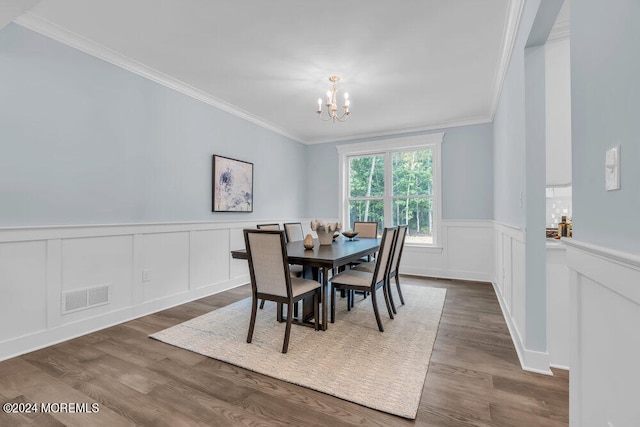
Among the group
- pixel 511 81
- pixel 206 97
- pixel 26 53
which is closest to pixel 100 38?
pixel 26 53

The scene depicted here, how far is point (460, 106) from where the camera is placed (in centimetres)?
414

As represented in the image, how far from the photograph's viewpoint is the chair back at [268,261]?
2219 mm

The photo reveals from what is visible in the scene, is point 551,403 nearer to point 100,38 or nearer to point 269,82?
point 269,82

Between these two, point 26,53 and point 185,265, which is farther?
point 185,265

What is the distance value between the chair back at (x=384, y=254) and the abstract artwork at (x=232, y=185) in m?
2.39

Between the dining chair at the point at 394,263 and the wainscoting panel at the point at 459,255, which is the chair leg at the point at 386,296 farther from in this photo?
the wainscoting panel at the point at 459,255

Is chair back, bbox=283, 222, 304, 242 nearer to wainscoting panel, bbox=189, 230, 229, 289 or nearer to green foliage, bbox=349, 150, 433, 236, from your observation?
wainscoting panel, bbox=189, 230, 229, 289

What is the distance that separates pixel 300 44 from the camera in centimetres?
261

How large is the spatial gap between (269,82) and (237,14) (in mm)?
1142

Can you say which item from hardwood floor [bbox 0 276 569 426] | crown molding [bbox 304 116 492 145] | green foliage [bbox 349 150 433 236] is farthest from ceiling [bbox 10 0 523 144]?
hardwood floor [bbox 0 276 569 426]

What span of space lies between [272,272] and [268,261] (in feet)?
0.32

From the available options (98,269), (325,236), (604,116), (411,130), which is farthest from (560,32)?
(98,269)

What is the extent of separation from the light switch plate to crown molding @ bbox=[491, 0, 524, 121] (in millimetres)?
1830

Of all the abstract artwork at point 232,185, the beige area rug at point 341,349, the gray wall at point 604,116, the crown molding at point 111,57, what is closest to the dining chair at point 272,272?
the beige area rug at point 341,349
